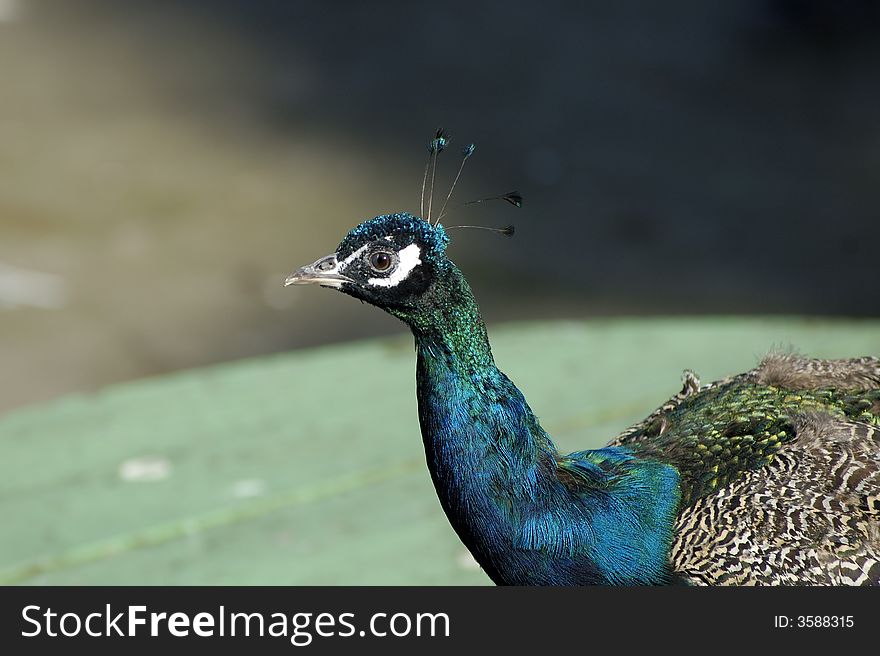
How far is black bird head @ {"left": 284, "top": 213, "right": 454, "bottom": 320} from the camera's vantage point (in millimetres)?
2111

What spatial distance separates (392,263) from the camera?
2.11 m

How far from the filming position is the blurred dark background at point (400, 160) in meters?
5.48

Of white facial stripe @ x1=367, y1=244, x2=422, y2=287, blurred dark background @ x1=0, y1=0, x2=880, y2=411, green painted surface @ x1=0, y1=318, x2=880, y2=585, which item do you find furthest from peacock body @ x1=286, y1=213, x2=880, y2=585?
blurred dark background @ x1=0, y1=0, x2=880, y2=411

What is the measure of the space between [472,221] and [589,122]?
4.91ft

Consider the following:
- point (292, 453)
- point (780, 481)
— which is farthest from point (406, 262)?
point (292, 453)

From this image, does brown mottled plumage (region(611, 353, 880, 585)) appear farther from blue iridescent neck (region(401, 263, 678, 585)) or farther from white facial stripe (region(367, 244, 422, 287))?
white facial stripe (region(367, 244, 422, 287))

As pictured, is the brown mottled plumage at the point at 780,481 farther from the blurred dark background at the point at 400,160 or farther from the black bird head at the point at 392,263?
the blurred dark background at the point at 400,160

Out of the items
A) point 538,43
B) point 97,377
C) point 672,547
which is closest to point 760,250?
point 538,43

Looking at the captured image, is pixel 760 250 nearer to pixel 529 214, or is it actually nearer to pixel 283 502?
pixel 529 214

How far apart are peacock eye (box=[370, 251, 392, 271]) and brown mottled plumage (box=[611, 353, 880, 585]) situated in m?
0.61

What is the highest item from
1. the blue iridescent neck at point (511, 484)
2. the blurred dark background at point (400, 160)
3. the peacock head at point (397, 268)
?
the blurred dark background at point (400, 160)

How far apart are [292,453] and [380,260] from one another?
112 centimetres

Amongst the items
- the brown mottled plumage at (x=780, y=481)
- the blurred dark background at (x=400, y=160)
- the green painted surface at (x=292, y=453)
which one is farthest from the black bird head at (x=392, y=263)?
the blurred dark background at (x=400, y=160)

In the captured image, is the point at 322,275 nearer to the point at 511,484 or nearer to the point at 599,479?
the point at 511,484
